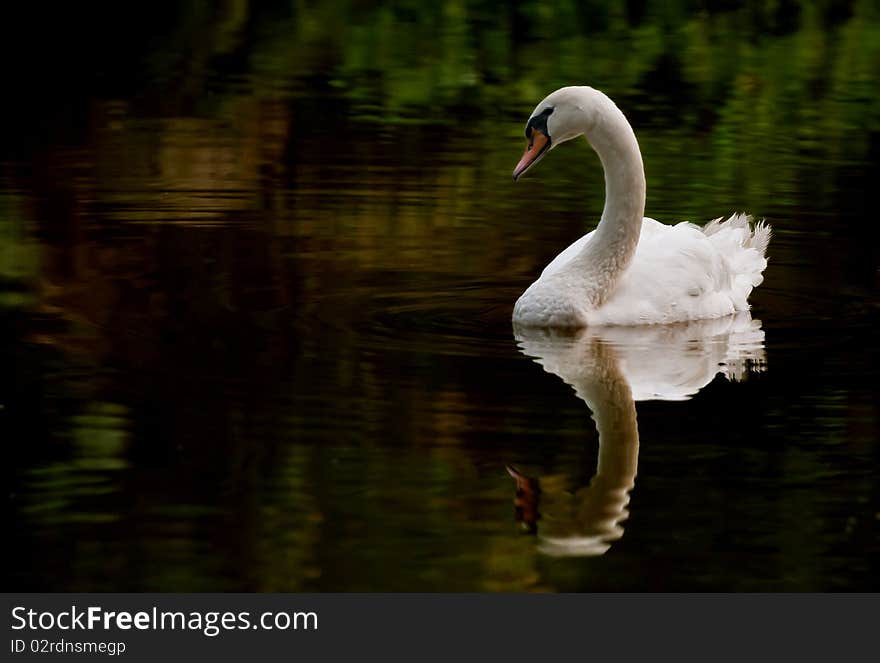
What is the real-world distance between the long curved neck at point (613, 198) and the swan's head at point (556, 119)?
0.02 meters

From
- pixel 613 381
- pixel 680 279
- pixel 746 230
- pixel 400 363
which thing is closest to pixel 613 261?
pixel 680 279

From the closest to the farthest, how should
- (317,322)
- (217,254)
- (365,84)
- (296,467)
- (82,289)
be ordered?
(296,467)
(317,322)
(82,289)
(217,254)
(365,84)

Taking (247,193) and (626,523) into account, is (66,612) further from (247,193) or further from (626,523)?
(247,193)

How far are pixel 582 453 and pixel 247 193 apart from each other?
22.4ft

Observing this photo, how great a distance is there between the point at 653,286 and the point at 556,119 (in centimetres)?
103

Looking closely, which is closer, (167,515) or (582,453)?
(167,515)

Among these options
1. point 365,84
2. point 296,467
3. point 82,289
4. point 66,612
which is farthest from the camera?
point 365,84

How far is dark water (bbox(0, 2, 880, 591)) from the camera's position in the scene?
6.23 metres

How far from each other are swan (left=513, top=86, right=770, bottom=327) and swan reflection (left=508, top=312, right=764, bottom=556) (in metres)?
0.09

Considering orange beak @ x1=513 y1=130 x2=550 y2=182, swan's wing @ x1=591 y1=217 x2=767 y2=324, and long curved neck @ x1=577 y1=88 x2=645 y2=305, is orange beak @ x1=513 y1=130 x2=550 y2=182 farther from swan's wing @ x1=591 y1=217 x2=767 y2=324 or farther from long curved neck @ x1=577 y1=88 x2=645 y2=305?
swan's wing @ x1=591 y1=217 x2=767 y2=324

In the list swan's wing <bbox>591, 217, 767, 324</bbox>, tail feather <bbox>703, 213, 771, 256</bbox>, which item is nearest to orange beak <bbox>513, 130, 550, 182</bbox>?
swan's wing <bbox>591, 217, 767, 324</bbox>

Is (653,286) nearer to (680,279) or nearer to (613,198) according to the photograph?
(680,279)

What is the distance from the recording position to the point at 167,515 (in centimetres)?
641

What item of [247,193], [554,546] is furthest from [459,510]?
[247,193]
